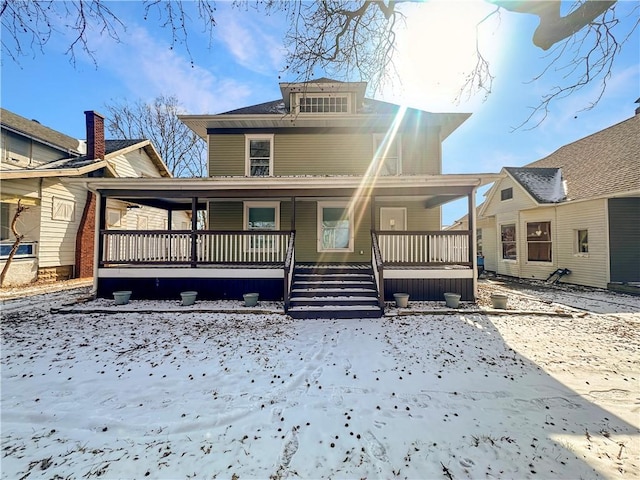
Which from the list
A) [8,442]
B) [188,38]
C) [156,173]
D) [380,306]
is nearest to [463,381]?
[380,306]

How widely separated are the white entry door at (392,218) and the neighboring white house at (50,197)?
40.0 ft

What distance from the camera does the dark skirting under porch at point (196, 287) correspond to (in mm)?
8117

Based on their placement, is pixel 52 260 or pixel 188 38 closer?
pixel 188 38

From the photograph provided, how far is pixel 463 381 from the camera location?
12.3 feet

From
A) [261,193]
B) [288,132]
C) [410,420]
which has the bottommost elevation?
[410,420]

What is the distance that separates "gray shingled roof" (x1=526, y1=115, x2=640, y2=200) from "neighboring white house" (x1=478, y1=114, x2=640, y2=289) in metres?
0.03

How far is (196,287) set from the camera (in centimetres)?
819

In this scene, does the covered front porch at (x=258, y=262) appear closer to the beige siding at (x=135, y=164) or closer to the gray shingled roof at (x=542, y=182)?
the beige siding at (x=135, y=164)

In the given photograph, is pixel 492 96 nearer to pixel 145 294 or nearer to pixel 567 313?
pixel 567 313

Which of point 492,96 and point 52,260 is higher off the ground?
point 492,96

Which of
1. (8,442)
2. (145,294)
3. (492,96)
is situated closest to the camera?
(8,442)

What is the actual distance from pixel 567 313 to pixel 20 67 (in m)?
11.5

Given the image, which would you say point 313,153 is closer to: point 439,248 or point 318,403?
point 439,248

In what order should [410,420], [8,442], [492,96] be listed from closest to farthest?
[8,442] < [410,420] < [492,96]
